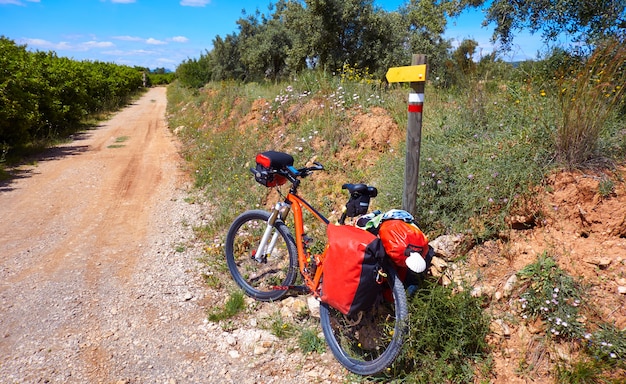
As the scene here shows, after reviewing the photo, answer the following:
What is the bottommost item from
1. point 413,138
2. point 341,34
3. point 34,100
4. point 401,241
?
point 401,241

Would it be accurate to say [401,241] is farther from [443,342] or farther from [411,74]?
[411,74]

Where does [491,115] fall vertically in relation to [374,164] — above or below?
above

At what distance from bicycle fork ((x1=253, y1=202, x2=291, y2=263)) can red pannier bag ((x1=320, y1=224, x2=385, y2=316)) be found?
0.91 metres

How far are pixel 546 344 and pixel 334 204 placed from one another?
2.95 meters

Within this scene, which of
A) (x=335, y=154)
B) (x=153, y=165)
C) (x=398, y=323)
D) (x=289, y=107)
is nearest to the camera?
(x=398, y=323)

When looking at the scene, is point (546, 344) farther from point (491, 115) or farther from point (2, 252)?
point (2, 252)

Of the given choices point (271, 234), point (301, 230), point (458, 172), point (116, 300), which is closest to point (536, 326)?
point (458, 172)

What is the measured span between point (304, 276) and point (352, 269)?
87 cm

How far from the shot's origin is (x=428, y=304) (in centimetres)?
256

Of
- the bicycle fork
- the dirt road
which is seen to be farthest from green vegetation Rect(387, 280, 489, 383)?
the dirt road

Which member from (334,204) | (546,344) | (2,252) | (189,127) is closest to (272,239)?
(334,204)

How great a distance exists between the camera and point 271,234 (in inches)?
148

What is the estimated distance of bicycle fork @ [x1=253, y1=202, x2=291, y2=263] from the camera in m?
3.50

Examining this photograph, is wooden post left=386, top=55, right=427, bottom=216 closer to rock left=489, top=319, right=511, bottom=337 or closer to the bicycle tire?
the bicycle tire
